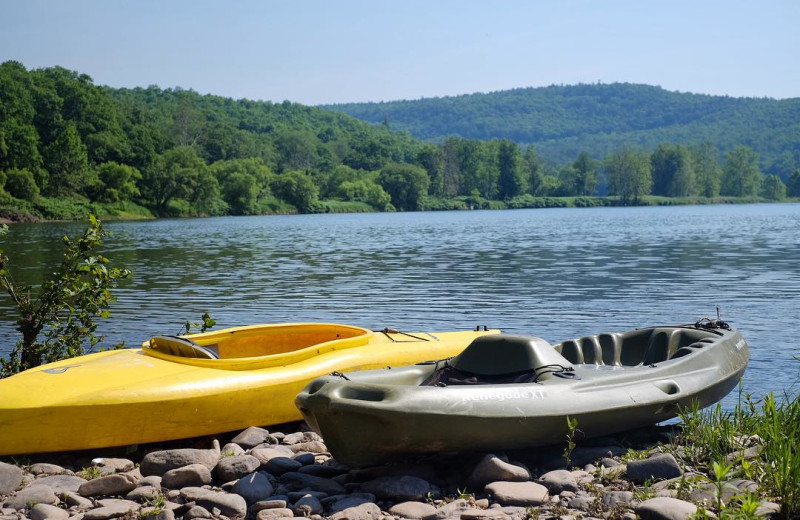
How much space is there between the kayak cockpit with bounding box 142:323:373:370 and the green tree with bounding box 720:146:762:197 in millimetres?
170606

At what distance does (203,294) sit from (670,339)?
1382cm

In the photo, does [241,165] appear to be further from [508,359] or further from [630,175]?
[508,359]

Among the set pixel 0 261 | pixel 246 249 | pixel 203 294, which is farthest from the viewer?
pixel 246 249

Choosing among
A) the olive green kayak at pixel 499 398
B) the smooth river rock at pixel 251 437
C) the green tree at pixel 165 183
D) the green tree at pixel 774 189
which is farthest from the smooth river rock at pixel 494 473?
the green tree at pixel 774 189

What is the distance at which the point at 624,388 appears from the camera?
23.0 ft

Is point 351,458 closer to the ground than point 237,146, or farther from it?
closer to the ground

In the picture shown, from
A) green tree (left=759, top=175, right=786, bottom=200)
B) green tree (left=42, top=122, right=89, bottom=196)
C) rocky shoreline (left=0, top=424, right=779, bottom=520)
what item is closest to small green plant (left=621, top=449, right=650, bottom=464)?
rocky shoreline (left=0, top=424, right=779, bottom=520)

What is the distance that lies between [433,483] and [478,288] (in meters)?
14.9

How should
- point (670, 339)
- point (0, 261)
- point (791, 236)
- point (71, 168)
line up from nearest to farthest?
point (670, 339)
point (0, 261)
point (791, 236)
point (71, 168)

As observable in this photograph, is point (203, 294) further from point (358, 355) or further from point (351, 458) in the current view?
point (351, 458)

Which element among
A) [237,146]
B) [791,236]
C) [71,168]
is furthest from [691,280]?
[237,146]

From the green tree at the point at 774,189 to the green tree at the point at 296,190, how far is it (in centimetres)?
9764

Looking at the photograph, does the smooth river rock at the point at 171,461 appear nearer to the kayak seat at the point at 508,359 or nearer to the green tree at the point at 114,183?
the kayak seat at the point at 508,359

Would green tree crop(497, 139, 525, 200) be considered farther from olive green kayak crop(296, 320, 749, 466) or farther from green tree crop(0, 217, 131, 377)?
olive green kayak crop(296, 320, 749, 466)
